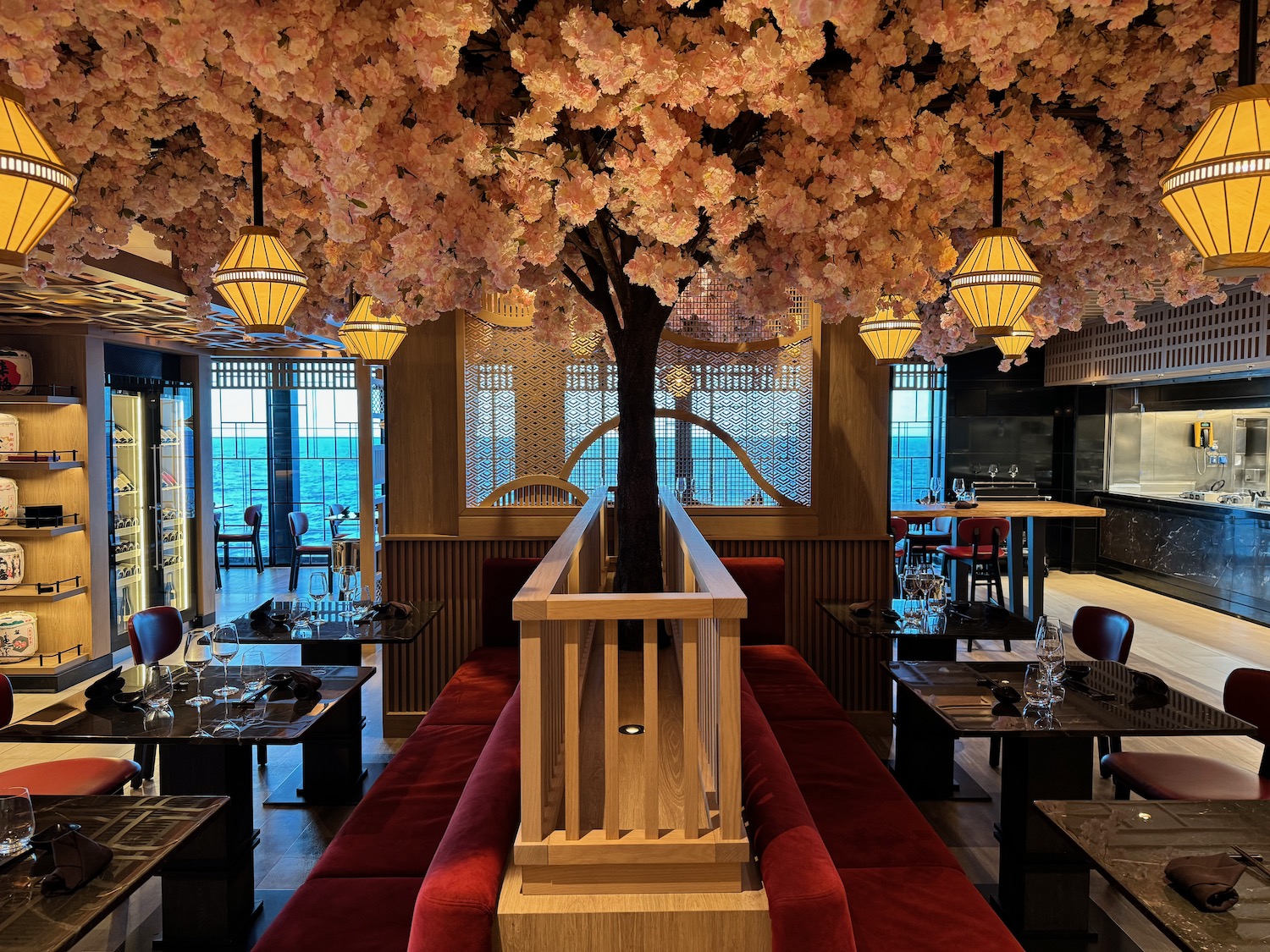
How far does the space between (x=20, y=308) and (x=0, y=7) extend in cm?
471

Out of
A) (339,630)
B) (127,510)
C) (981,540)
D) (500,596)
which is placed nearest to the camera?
(339,630)

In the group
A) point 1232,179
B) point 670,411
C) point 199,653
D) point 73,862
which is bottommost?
point 73,862

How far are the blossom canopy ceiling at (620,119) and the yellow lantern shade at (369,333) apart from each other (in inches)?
50.8

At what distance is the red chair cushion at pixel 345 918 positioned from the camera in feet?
6.86

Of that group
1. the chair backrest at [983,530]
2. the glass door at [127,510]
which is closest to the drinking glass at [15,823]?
the glass door at [127,510]

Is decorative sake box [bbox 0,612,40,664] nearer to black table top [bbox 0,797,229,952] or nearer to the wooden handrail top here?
black table top [bbox 0,797,229,952]

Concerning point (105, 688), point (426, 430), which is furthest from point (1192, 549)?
point (105, 688)

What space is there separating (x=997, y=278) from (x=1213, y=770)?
2097 millimetres

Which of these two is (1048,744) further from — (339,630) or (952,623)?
(339,630)

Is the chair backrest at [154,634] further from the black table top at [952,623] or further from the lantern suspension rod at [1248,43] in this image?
the lantern suspension rod at [1248,43]

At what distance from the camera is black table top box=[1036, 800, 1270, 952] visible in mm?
1672

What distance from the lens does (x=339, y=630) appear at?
4.22 meters

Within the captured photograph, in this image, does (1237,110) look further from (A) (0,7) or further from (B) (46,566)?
(B) (46,566)

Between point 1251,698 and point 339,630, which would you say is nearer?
point 1251,698
